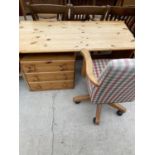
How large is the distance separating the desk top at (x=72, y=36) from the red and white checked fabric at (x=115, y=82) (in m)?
0.26

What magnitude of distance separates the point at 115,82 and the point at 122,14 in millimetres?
1078

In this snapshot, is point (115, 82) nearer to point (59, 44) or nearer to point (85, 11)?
point (59, 44)

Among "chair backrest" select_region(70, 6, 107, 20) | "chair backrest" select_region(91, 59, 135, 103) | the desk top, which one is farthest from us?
"chair backrest" select_region(70, 6, 107, 20)

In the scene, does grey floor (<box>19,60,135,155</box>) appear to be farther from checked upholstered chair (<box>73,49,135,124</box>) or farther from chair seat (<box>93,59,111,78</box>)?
chair seat (<box>93,59,111,78</box>)

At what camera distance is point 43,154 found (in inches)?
54.7

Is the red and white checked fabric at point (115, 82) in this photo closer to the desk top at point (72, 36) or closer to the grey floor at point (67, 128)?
the desk top at point (72, 36)

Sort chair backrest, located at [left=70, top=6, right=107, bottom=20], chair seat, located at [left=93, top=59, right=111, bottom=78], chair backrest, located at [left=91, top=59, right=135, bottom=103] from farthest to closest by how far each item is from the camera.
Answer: chair backrest, located at [left=70, top=6, right=107, bottom=20] < chair seat, located at [left=93, top=59, right=111, bottom=78] < chair backrest, located at [left=91, top=59, right=135, bottom=103]

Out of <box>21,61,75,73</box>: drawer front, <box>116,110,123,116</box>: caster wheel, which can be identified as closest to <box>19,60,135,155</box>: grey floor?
<box>116,110,123,116</box>: caster wheel

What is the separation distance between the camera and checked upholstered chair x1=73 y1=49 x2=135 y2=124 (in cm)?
85

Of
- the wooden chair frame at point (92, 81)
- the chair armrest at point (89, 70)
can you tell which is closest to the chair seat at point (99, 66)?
the wooden chair frame at point (92, 81)

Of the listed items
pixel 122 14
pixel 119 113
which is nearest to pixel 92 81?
pixel 119 113
